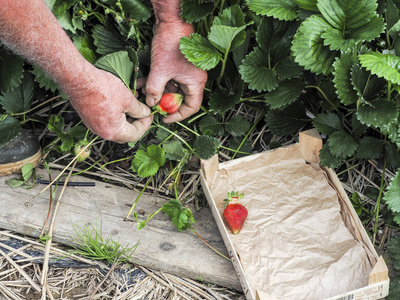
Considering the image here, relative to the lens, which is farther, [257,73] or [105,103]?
[257,73]

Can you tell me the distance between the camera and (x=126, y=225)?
1.47m

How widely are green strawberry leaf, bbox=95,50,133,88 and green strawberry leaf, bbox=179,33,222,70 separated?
0.54ft

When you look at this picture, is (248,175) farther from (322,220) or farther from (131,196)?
(131,196)

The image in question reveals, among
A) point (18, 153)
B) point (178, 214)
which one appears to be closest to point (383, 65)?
point (178, 214)

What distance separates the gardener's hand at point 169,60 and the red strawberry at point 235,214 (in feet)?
1.06

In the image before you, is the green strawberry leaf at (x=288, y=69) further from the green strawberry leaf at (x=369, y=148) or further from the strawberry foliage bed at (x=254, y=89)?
the green strawberry leaf at (x=369, y=148)

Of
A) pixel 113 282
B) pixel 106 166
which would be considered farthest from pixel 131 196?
pixel 113 282

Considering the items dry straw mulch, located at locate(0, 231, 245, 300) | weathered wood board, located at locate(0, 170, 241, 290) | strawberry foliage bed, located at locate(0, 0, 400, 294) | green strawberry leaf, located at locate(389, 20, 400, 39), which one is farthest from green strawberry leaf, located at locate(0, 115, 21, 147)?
green strawberry leaf, located at locate(389, 20, 400, 39)

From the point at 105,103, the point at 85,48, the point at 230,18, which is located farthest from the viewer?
the point at 85,48

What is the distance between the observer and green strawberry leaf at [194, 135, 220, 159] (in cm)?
143

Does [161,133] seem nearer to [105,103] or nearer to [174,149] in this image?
[174,149]

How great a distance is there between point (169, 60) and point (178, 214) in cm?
45

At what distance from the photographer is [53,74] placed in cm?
115

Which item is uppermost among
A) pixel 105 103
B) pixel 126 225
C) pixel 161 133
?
pixel 105 103
